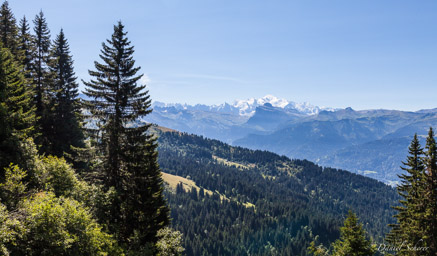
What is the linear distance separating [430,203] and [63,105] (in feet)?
191

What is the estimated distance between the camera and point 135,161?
107 ft

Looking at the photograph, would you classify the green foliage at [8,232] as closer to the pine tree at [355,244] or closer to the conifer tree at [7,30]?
the pine tree at [355,244]

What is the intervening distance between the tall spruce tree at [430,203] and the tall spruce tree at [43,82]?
5477 cm

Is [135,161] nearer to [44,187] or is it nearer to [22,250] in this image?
[44,187]

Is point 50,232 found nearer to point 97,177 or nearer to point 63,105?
point 97,177

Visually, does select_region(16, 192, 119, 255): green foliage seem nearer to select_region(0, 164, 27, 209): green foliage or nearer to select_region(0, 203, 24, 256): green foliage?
select_region(0, 203, 24, 256): green foliage

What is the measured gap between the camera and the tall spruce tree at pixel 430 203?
30922 millimetres

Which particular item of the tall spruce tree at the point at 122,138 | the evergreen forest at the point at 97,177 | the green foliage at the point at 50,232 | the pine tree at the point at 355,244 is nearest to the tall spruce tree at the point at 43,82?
the evergreen forest at the point at 97,177

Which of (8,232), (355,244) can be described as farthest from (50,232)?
(355,244)

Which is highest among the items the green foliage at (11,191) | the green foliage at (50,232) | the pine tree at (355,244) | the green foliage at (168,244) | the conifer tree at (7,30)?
A: the conifer tree at (7,30)

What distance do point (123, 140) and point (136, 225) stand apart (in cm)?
1050

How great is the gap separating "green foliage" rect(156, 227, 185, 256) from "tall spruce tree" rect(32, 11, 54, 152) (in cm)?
2604

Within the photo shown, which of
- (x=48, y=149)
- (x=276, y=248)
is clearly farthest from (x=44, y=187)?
(x=276, y=248)

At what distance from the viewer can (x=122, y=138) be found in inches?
1267
